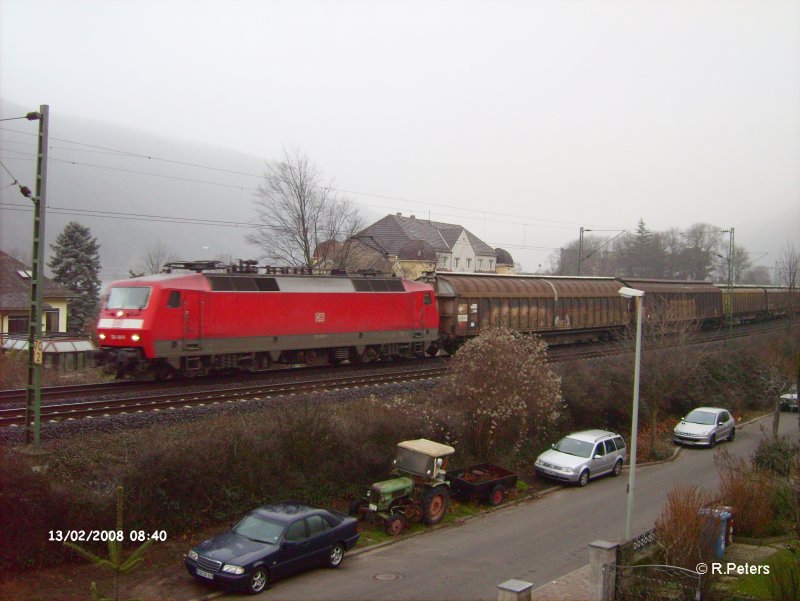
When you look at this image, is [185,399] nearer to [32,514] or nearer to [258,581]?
[32,514]

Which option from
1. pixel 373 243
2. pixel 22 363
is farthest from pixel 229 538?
pixel 373 243

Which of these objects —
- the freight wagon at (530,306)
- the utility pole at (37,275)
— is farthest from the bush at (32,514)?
the freight wagon at (530,306)

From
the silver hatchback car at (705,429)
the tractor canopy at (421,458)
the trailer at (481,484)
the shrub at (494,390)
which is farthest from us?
the silver hatchback car at (705,429)

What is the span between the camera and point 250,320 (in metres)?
21.6

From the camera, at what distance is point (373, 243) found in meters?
58.9

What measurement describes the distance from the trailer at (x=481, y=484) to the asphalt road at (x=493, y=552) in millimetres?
499

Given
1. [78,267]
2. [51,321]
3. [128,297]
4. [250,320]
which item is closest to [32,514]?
[128,297]

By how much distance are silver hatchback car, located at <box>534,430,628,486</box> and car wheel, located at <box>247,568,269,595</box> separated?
11315 millimetres

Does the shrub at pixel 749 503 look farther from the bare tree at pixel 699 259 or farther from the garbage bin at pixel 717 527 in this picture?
the bare tree at pixel 699 259

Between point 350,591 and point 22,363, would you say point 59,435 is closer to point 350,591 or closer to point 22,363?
point 350,591

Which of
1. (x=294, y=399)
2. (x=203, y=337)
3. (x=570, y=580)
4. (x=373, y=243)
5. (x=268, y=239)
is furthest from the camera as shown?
(x=373, y=243)

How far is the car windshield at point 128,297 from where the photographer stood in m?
19.3

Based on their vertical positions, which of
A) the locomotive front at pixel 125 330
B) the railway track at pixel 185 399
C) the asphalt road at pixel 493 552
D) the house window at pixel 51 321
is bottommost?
the asphalt road at pixel 493 552

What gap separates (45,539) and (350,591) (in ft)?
17.5
